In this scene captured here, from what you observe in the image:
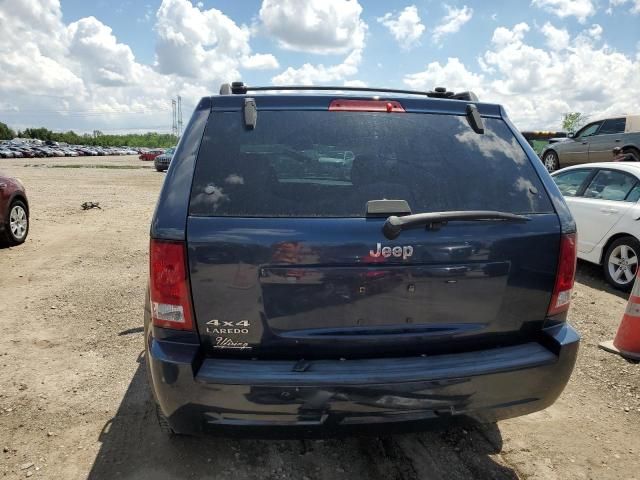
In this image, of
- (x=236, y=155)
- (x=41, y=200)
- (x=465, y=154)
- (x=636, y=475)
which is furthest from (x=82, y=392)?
(x=41, y=200)

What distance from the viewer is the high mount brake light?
2426 mm

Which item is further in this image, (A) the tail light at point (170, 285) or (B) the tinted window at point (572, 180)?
(B) the tinted window at point (572, 180)

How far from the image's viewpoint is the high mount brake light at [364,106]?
7.96ft

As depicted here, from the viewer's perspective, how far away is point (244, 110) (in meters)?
2.35

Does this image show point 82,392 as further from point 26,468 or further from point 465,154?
point 465,154

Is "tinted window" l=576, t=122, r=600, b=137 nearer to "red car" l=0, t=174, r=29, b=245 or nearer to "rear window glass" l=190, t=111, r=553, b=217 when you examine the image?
"rear window glass" l=190, t=111, r=553, b=217

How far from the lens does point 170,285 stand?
2.07m

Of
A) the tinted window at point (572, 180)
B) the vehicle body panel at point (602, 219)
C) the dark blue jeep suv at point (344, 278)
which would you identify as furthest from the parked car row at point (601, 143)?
the dark blue jeep suv at point (344, 278)

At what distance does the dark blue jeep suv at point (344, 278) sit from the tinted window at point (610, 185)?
4842mm

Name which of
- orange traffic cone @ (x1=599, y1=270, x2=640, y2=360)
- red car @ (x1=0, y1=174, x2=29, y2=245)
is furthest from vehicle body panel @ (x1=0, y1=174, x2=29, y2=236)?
orange traffic cone @ (x1=599, y1=270, x2=640, y2=360)

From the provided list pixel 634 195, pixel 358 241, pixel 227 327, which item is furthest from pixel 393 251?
pixel 634 195

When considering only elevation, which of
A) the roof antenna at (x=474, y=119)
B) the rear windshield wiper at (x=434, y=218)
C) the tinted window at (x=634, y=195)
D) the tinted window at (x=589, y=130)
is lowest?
the tinted window at (x=634, y=195)

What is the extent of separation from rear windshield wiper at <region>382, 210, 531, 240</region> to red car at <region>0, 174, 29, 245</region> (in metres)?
7.75

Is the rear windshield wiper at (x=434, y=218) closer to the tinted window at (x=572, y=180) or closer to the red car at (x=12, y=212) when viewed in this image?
the tinted window at (x=572, y=180)
